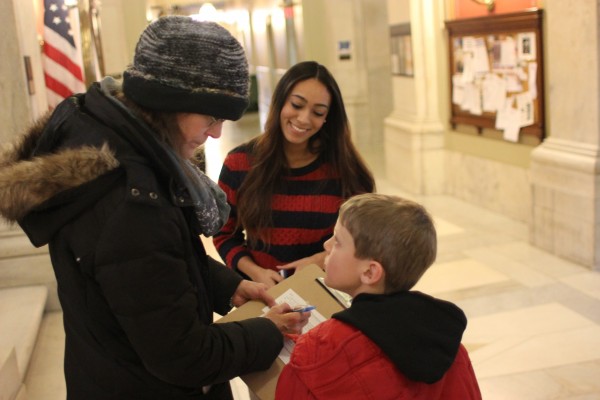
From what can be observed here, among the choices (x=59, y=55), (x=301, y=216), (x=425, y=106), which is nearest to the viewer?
(x=301, y=216)

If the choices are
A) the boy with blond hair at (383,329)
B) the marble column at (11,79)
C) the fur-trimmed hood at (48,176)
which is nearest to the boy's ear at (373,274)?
the boy with blond hair at (383,329)

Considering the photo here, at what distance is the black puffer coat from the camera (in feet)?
4.34

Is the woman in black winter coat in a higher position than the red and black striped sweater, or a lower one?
higher

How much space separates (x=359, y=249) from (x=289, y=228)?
112 cm

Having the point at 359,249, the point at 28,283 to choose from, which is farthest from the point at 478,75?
the point at 359,249

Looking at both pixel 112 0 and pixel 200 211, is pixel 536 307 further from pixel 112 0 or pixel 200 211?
pixel 112 0

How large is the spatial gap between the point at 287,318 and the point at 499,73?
5696 millimetres

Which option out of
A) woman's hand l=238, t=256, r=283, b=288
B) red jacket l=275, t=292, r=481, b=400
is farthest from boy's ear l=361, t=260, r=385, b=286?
woman's hand l=238, t=256, r=283, b=288

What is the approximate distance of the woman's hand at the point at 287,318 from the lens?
5.53 ft

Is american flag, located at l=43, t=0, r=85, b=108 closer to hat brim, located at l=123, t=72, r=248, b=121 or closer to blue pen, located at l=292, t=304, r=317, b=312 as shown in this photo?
blue pen, located at l=292, t=304, r=317, b=312

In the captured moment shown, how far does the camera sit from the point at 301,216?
2.60 m

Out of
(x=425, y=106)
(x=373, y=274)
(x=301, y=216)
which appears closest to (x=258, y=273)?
(x=301, y=216)

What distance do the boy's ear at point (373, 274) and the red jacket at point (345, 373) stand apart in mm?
111

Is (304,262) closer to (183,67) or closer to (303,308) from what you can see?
(303,308)
